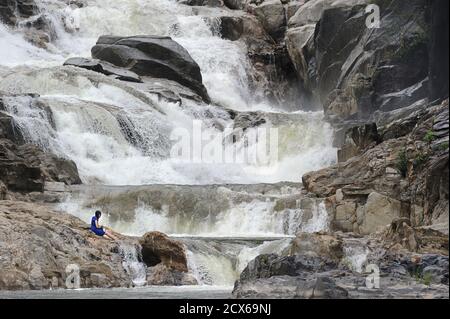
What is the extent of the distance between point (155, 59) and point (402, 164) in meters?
22.3

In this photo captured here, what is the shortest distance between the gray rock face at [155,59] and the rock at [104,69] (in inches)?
46.5

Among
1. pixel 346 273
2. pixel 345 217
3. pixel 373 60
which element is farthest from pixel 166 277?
pixel 373 60

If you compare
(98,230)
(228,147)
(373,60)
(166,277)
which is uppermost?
(373,60)

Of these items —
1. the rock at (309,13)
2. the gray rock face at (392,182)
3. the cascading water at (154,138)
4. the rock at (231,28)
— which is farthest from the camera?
the rock at (231,28)

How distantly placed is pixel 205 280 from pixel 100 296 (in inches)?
168

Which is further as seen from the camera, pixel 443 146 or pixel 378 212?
pixel 378 212

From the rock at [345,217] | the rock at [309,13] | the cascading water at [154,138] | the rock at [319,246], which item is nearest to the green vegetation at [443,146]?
the rock at [319,246]

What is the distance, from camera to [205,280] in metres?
17.0

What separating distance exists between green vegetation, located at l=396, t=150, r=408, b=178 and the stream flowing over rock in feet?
0.16

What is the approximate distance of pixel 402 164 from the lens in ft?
65.3

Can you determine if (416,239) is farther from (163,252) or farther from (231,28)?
(231,28)

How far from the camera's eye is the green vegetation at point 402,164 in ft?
64.8

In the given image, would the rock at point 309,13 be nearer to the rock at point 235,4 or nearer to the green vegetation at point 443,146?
the rock at point 235,4
